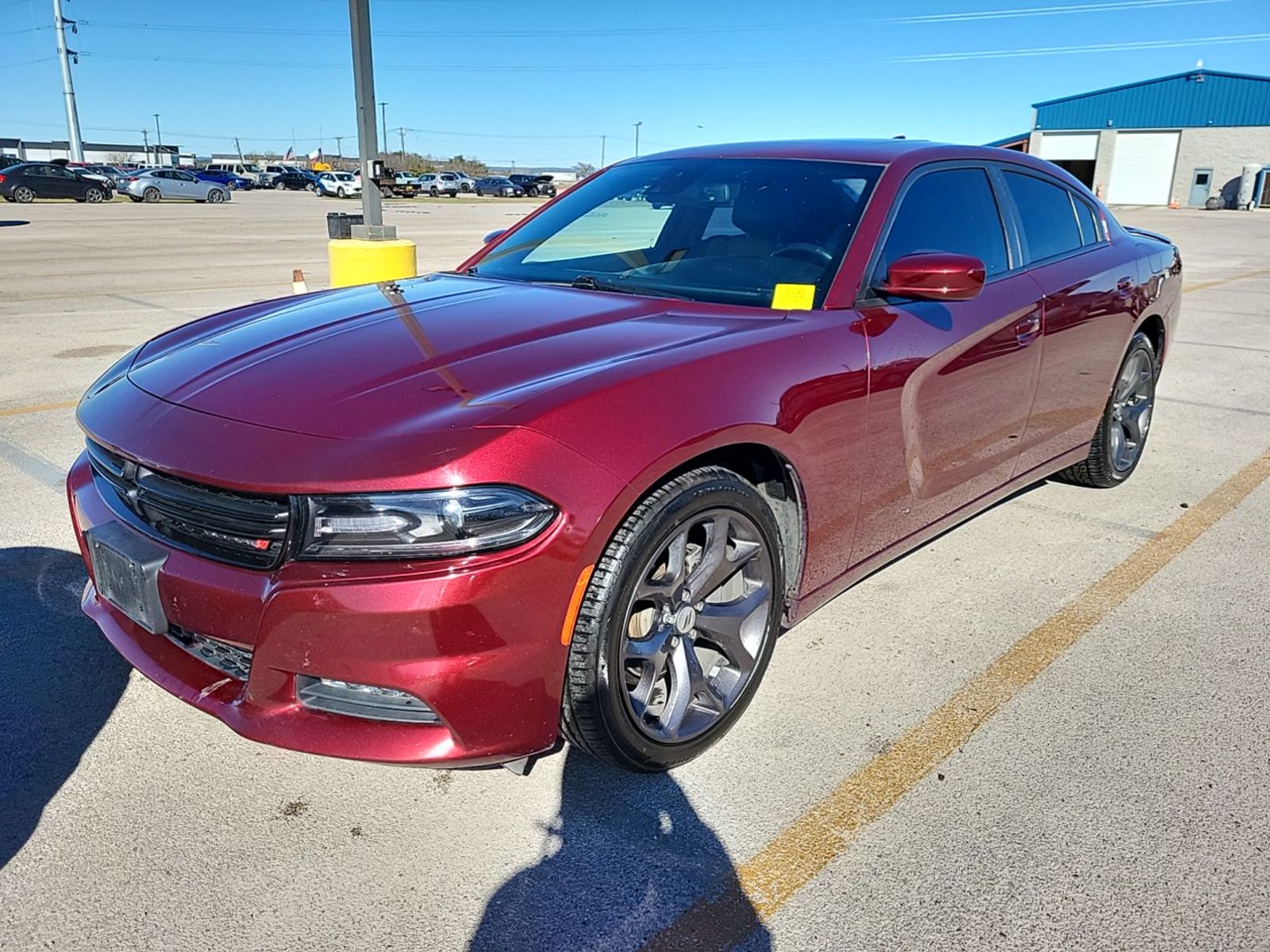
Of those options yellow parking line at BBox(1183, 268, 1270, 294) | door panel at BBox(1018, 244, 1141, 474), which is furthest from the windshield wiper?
yellow parking line at BBox(1183, 268, 1270, 294)

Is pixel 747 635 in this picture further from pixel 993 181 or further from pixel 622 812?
pixel 993 181

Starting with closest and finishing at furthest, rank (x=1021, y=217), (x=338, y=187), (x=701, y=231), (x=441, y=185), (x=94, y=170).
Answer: (x=701, y=231), (x=1021, y=217), (x=338, y=187), (x=94, y=170), (x=441, y=185)

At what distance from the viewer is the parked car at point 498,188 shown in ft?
201

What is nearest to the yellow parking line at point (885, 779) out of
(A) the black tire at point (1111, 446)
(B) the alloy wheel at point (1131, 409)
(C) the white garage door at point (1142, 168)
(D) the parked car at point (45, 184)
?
(A) the black tire at point (1111, 446)

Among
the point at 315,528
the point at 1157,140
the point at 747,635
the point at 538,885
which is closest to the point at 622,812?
the point at 538,885

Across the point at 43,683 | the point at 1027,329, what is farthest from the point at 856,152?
the point at 43,683

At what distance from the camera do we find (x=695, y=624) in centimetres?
265

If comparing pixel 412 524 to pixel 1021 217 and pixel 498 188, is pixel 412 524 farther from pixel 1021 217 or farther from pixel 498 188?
pixel 498 188

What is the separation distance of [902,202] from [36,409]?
5482 mm

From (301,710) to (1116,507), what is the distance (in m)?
4.14

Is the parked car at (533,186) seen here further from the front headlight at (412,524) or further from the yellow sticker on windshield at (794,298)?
the front headlight at (412,524)

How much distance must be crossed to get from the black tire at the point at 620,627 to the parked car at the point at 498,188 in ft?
201

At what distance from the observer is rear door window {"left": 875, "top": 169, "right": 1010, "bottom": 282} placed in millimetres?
3320

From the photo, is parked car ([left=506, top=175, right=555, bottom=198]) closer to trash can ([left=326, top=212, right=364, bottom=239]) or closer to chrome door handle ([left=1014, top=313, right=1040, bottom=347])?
trash can ([left=326, top=212, right=364, bottom=239])
